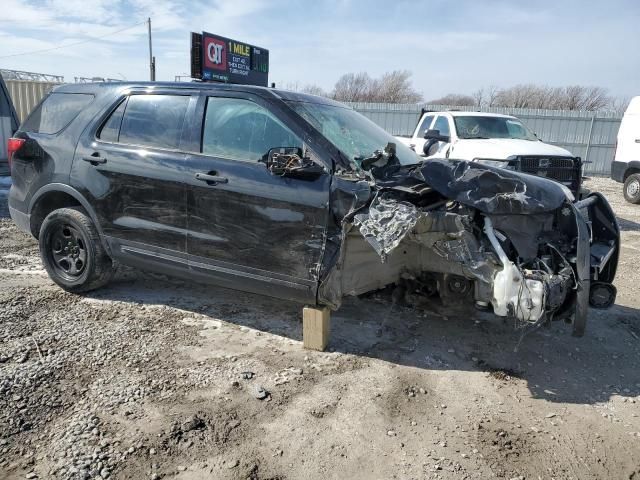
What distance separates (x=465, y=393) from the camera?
10.8 ft

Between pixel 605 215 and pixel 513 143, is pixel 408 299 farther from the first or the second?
pixel 513 143

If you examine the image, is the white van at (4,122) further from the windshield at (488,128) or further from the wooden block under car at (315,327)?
the wooden block under car at (315,327)

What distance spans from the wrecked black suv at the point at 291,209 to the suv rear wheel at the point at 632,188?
9157 mm

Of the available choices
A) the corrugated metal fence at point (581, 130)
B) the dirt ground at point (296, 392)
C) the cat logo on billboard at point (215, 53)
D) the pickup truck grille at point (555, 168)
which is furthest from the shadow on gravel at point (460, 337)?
the corrugated metal fence at point (581, 130)

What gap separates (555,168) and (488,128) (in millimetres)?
1656

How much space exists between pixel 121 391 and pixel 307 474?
135cm

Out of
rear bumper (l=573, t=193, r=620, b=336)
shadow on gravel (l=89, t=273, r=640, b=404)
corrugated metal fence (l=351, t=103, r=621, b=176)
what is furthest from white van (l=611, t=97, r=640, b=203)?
rear bumper (l=573, t=193, r=620, b=336)

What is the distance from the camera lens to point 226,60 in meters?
14.7

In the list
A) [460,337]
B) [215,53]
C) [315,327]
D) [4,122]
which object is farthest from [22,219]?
[215,53]

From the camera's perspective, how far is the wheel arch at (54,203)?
4395 mm

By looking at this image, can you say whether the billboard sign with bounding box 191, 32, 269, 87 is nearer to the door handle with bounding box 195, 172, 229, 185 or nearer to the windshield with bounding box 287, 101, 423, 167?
the windshield with bounding box 287, 101, 423, 167

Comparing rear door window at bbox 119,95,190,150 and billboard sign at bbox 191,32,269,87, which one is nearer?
rear door window at bbox 119,95,190,150

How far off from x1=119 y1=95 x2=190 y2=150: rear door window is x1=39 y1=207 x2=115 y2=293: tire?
86cm

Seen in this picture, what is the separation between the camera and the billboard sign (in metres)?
13.5
